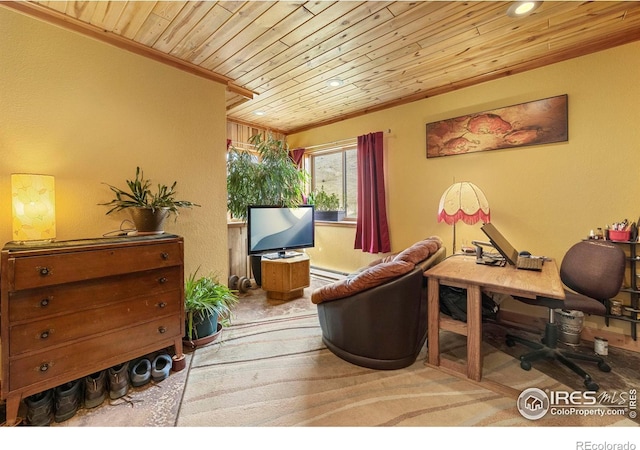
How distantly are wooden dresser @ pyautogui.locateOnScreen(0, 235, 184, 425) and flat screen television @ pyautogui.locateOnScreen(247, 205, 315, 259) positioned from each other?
1427 millimetres

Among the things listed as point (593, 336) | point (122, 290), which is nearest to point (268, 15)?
point (122, 290)

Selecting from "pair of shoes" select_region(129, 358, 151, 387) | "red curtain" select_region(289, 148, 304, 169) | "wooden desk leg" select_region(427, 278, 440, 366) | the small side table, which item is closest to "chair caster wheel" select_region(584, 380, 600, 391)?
"wooden desk leg" select_region(427, 278, 440, 366)

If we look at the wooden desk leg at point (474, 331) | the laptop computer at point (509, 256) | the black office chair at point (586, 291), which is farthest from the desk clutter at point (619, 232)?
the wooden desk leg at point (474, 331)

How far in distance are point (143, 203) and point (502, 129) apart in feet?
11.1

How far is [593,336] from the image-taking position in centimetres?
231

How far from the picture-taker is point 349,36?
6.75 ft

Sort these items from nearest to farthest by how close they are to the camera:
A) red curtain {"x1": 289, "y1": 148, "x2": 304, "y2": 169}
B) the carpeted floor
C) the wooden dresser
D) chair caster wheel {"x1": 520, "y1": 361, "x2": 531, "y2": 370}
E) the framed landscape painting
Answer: the wooden dresser → the carpeted floor → chair caster wheel {"x1": 520, "y1": 361, "x2": 531, "y2": 370} → the framed landscape painting → red curtain {"x1": 289, "y1": 148, "x2": 304, "y2": 169}

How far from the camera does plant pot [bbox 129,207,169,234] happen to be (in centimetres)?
194

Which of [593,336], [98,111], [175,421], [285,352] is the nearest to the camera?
[175,421]

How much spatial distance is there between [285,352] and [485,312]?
5.79 ft

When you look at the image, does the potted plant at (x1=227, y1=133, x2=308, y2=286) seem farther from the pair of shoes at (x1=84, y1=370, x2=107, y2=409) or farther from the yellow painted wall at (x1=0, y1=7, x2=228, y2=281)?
the pair of shoes at (x1=84, y1=370, x2=107, y2=409)

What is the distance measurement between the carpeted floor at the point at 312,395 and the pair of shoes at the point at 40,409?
0.10m

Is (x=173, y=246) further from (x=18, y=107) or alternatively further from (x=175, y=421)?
(x=18, y=107)

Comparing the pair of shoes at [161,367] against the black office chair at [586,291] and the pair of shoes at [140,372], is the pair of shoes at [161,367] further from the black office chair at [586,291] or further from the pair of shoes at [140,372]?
the black office chair at [586,291]
